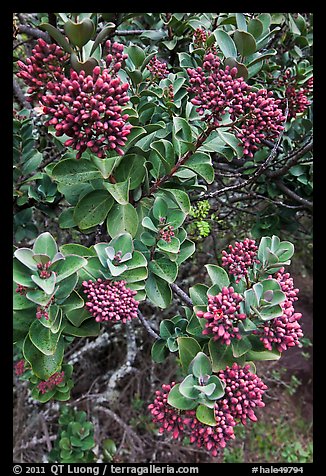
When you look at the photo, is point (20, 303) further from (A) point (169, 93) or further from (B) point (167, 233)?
(A) point (169, 93)

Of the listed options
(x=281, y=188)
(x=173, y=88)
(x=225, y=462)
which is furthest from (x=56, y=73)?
(x=225, y=462)

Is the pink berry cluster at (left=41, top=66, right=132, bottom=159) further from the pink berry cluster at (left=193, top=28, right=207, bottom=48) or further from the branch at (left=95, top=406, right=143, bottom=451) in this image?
the branch at (left=95, top=406, right=143, bottom=451)

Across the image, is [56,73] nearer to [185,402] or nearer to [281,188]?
[185,402]

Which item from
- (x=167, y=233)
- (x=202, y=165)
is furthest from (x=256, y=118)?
(x=167, y=233)

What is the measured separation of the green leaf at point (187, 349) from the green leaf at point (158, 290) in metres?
0.15

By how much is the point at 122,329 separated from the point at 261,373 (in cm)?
145

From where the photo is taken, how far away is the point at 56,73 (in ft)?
3.92

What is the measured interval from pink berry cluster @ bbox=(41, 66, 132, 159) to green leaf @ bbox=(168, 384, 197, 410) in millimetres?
737

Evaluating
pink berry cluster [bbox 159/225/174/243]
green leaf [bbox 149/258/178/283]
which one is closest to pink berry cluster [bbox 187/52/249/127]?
pink berry cluster [bbox 159/225/174/243]

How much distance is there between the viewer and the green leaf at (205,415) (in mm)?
1166

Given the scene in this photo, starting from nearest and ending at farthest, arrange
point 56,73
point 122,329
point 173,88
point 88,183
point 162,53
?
point 56,73 < point 88,183 < point 173,88 < point 162,53 < point 122,329

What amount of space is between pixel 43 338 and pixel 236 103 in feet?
2.91

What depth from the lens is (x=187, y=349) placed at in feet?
4.26

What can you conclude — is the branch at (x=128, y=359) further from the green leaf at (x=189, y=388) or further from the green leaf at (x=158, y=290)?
the green leaf at (x=189, y=388)
